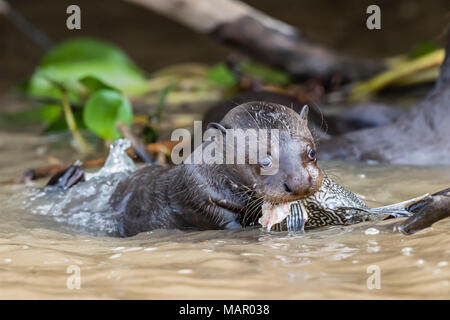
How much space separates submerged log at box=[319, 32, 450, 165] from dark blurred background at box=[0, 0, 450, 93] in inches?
143

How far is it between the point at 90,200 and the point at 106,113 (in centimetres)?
85

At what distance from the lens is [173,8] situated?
5145 millimetres

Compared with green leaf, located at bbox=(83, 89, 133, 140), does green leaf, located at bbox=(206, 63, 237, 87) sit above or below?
above

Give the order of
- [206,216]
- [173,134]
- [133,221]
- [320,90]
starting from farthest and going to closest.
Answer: [320,90], [173,134], [133,221], [206,216]

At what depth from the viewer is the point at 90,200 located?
121 inches

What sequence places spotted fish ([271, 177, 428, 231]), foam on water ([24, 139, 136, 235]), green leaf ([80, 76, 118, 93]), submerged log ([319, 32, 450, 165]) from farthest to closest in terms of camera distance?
green leaf ([80, 76, 118, 93]), submerged log ([319, 32, 450, 165]), foam on water ([24, 139, 136, 235]), spotted fish ([271, 177, 428, 231])

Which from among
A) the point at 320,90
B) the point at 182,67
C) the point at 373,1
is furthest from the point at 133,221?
the point at 373,1

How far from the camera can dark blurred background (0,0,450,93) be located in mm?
7516

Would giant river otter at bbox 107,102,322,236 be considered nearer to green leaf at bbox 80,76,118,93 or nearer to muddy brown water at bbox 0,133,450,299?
→ muddy brown water at bbox 0,133,450,299

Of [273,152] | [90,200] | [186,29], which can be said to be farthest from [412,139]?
[186,29]

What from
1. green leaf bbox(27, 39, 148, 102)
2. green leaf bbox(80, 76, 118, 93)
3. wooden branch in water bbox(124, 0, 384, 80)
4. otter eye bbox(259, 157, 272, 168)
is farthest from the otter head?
green leaf bbox(27, 39, 148, 102)

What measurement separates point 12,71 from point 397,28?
4.25 metres

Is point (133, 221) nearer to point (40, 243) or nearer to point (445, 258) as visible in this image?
point (40, 243)

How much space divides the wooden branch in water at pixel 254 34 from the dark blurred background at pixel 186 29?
1727mm
